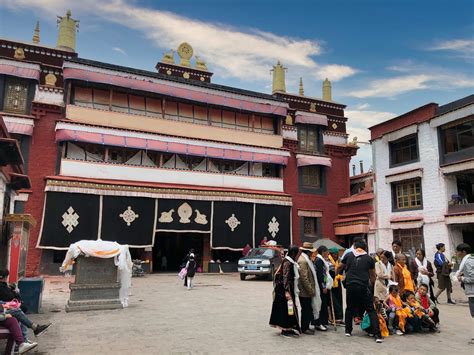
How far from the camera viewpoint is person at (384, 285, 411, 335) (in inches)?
303

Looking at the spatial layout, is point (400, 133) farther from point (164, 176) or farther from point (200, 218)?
point (164, 176)

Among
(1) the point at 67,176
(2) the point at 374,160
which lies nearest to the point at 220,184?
(1) the point at 67,176

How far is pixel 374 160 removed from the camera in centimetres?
2633

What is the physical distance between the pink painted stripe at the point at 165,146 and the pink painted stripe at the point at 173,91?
3.01 m

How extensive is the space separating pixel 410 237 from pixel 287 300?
18313 mm

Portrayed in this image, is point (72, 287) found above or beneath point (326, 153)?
beneath

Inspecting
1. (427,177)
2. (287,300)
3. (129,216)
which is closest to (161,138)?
(129,216)

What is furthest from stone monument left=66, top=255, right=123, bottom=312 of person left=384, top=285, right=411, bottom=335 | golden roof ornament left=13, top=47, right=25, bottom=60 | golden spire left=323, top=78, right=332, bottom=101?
golden spire left=323, top=78, right=332, bottom=101

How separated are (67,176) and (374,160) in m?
18.8

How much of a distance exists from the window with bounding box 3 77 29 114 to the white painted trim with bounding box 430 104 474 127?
72.0 feet

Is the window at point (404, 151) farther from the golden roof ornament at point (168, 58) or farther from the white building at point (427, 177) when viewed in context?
the golden roof ornament at point (168, 58)

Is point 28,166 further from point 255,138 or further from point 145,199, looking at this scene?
point 255,138

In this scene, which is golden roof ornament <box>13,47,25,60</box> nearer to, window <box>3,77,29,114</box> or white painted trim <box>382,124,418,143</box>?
window <box>3,77,29,114</box>

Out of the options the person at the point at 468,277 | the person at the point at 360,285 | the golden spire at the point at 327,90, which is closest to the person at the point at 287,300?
the person at the point at 360,285
